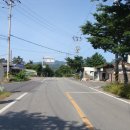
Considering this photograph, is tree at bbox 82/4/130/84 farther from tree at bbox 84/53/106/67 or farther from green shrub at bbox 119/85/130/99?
tree at bbox 84/53/106/67

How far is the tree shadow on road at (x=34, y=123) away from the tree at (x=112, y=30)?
12252mm

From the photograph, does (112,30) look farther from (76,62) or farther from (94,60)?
(94,60)

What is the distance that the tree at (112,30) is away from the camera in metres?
25.4

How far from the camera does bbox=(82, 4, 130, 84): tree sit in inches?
1000

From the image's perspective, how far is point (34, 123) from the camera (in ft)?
40.2

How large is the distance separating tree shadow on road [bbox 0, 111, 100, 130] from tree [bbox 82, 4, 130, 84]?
40.2 feet

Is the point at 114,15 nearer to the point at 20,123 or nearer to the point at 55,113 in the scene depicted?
the point at 55,113

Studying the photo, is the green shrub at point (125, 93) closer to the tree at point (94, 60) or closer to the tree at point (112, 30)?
the tree at point (112, 30)

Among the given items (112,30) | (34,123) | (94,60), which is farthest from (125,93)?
(94,60)

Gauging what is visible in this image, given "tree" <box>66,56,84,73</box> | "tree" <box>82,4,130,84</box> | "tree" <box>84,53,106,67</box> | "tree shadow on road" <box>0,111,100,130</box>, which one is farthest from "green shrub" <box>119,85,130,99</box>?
"tree" <box>84,53,106,67</box>

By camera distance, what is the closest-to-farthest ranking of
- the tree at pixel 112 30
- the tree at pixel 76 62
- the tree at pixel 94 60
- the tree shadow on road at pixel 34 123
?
the tree shadow on road at pixel 34 123
the tree at pixel 112 30
the tree at pixel 76 62
the tree at pixel 94 60

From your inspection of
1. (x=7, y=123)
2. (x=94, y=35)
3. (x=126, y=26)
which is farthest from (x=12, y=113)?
(x=94, y=35)

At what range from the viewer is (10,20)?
6253cm

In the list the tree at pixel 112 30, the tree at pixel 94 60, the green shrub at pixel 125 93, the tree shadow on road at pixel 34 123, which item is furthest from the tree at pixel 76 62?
the tree shadow on road at pixel 34 123
